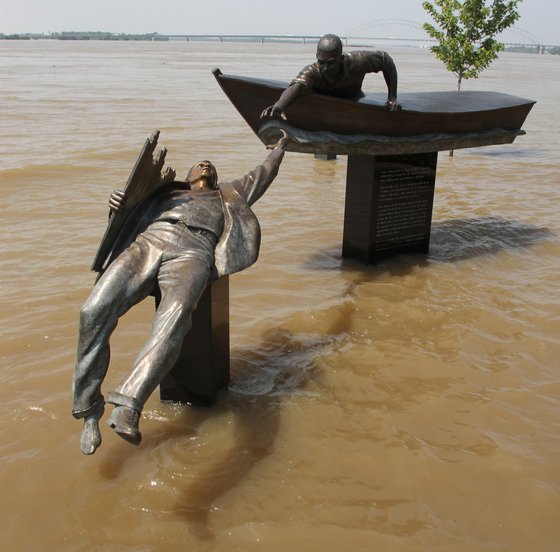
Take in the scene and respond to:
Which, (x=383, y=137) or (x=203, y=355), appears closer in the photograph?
(x=203, y=355)

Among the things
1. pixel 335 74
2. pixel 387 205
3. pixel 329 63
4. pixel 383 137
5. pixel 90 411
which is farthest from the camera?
pixel 387 205

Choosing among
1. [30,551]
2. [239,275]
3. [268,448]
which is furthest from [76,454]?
[239,275]

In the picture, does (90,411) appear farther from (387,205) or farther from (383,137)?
(387,205)

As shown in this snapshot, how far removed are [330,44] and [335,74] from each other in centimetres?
32

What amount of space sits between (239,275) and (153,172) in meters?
3.09

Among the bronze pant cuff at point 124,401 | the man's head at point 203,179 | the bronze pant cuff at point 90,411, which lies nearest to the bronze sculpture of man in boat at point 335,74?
the man's head at point 203,179

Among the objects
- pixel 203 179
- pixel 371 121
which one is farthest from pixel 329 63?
pixel 203 179

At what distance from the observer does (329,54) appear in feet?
19.3

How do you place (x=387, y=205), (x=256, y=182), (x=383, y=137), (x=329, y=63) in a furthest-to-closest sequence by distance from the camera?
1. (x=387, y=205)
2. (x=383, y=137)
3. (x=329, y=63)
4. (x=256, y=182)

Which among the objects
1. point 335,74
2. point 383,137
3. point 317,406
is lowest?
point 317,406

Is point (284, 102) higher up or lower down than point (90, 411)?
higher up

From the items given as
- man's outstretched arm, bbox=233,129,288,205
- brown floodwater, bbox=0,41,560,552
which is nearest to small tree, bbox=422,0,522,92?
brown floodwater, bbox=0,41,560,552

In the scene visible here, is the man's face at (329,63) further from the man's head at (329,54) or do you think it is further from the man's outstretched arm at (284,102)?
the man's outstretched arm at (284,102)

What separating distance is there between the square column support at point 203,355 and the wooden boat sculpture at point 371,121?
2.25 metres
